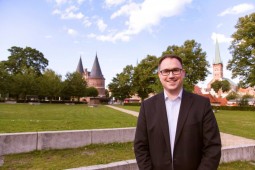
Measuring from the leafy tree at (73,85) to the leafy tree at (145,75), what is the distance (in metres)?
14.4

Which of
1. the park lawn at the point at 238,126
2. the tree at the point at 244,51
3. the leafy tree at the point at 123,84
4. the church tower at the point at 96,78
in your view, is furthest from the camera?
the church tower at the point at 96,78

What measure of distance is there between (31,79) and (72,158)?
48742mm

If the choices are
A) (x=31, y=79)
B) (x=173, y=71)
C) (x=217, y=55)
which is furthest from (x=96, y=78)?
(x=173, y=71)

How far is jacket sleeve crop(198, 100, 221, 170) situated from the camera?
253 cm

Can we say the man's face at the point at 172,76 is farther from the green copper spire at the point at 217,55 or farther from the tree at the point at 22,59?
the green copper spire at the point at 217,55

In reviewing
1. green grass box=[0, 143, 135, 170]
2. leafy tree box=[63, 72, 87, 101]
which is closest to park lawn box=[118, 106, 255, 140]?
green grass box=[0, 143, 135, 170]

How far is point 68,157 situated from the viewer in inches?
259

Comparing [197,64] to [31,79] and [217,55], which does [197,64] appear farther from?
[217,55]

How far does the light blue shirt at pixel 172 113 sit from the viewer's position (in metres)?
2.66

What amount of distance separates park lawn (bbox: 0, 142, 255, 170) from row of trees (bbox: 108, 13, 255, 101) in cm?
1626

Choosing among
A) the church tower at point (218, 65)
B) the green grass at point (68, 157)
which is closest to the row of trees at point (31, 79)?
the green grass at point (68, 157)

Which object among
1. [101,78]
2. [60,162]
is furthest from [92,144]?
[101,78]

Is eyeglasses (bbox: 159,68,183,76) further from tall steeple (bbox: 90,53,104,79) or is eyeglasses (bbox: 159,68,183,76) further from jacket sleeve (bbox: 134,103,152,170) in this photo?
tall steeple (bbox: 90,53,104,79)

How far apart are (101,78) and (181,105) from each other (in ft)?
367
